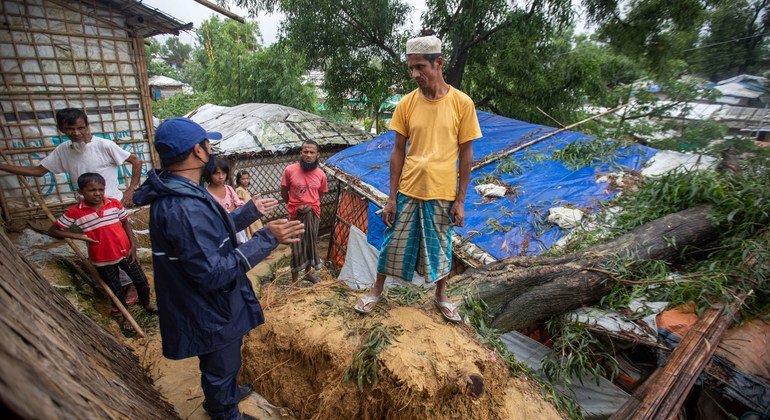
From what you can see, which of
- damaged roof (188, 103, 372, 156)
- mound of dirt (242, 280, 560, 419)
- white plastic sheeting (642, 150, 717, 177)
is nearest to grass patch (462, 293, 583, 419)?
mound of dirt (242, 280, 560, 419)

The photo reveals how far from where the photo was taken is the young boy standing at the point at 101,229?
11.2 ft

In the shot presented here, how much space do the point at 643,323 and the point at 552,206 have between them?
6.74 ft

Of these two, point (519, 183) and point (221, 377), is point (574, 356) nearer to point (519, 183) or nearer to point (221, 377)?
point (221, 377)

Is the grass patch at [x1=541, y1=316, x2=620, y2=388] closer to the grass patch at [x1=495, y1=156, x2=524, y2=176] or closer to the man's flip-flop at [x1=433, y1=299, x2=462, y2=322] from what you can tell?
the man's flip-flop at [x1=433, y1=299, x2=462, y2=322]

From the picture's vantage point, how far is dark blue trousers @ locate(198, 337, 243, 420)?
219 centimetres

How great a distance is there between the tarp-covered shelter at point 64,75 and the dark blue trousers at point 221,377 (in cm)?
441

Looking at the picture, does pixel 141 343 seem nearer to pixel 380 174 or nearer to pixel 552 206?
pixel 380 174

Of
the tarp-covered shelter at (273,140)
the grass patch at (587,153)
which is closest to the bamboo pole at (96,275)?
the tarp-covered shelter at (273,140)

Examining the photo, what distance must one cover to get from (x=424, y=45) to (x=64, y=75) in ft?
19.3

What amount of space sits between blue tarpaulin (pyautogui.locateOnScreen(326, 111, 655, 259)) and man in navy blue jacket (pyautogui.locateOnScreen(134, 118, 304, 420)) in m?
2.94

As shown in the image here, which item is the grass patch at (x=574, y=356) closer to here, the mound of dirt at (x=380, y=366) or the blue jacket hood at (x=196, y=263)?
the mound of dirt at (x=380, y=366)

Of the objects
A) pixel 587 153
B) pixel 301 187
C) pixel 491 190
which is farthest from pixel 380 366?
pixel 587 153

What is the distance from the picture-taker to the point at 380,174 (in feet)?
20.8

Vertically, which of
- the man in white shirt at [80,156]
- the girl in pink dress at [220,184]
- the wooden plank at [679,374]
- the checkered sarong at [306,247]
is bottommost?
the checkered sarong at [306,247]
